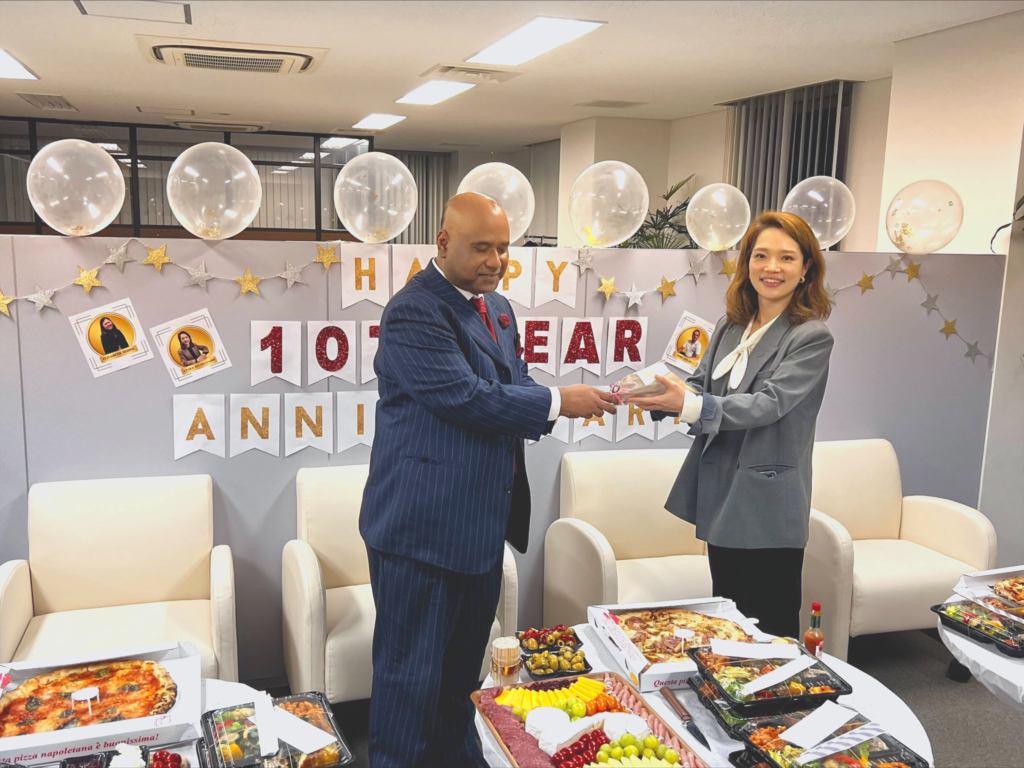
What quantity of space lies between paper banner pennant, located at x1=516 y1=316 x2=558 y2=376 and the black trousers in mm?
1169

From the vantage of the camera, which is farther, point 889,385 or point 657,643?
point 889,385

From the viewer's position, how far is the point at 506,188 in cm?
→ 307

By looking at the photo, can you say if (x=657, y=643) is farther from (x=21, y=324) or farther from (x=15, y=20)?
(x=15, y=20)

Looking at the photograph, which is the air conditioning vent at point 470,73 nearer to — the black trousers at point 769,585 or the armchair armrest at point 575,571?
the armchair armrest at point 575,571

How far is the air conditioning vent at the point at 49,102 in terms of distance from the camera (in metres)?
7.76

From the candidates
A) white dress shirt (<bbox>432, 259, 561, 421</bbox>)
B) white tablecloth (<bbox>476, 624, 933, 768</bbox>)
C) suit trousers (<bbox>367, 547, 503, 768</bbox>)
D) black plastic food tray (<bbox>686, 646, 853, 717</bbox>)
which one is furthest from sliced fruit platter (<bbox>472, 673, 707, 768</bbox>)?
white dress shirt (<bbox>432, 259, 561, 421</bbox>)

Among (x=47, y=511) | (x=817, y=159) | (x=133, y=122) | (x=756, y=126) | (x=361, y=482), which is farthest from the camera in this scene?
(x=133, y=122)

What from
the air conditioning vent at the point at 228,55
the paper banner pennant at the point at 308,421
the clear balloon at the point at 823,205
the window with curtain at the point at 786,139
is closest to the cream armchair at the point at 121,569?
the paper banner pennant at the point at 308,421

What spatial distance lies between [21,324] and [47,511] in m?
0.65

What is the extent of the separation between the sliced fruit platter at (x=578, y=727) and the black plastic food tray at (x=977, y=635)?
0.94 meters

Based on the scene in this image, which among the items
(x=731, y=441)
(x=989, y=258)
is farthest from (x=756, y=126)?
(x=731, y=441)

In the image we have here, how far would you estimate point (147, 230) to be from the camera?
9.96m

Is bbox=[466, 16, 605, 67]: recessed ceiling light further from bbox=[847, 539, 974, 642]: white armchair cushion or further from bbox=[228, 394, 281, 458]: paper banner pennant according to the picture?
bbox=[847, 539, 974, 642]: white armchair cushion

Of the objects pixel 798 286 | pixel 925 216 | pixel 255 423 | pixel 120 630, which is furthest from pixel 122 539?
pixel 925 216
